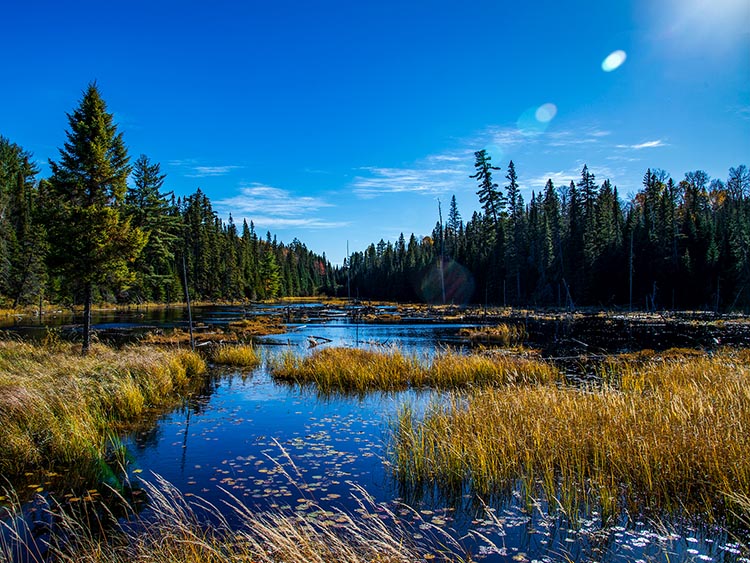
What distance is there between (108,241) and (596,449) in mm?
19461

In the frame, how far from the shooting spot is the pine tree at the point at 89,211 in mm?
19328

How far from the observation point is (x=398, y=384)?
15.9 metres

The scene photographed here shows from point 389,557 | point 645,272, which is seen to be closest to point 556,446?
Answer: point 389,557

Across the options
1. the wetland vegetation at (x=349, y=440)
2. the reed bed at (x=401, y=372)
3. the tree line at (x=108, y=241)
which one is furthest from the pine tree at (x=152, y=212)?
the reed bed at (x=401, y=372)

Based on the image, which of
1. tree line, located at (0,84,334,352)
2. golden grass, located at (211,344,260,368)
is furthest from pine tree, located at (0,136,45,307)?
golden grass, located at (211,344,260,368)

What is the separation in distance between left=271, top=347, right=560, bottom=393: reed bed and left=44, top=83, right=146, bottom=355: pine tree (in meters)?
8.81

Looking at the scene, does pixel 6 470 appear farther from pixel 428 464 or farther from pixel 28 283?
pixel 28 283

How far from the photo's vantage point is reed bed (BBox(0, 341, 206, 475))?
27.4 feet

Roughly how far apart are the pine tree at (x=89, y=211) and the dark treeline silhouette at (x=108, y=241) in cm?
4

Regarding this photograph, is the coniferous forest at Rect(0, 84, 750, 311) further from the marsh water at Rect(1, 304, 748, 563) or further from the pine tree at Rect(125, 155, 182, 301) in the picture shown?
the marsh water at Rect(1, 304, 748, 563)

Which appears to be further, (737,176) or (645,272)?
(737,176)

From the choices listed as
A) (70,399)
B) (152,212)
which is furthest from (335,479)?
(152,212)

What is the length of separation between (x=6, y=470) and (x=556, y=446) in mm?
9023

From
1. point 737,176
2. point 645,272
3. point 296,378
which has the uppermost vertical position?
point 737,176
